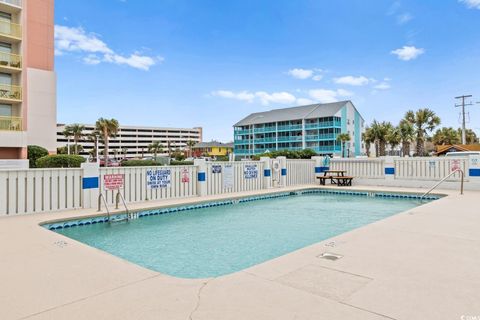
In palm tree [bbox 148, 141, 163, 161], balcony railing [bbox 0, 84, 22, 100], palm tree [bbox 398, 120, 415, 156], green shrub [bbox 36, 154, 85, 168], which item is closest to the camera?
green shrub [bbox 36, 154, 85, 168]

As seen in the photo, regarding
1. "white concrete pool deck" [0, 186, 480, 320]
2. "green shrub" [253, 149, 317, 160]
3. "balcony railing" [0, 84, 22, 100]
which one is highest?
"balcony railing" [0, 84, 22, 100]

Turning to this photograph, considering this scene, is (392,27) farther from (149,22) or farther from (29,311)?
(29,311)

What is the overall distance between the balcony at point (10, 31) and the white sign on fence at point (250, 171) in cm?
2051

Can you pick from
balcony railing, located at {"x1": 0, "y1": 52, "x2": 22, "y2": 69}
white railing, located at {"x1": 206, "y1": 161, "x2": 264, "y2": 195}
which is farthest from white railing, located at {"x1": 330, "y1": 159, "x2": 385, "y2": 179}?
balcony railing, located at {"x1": 0, "y1": 52, "x2": 22, "y2": 69}

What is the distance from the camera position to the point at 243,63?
960 inches

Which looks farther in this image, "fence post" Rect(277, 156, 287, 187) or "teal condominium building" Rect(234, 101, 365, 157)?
"teal condominium building" Rect(234, 101, 365, 157)

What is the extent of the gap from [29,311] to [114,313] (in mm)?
768

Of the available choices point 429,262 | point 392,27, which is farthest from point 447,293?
point 392,27

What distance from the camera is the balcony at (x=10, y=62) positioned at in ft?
73.2

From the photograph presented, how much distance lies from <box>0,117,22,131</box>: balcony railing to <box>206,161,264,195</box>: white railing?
18.4m

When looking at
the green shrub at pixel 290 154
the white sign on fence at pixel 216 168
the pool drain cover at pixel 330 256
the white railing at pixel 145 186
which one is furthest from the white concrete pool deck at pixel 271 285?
the green shrub at pixel 290 154

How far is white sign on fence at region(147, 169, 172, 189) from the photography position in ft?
34.4

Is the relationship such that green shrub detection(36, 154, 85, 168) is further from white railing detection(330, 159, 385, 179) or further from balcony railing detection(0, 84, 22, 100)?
white railing detection(330, 159, 385, 179)

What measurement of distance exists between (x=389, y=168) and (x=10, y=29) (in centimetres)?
2676
